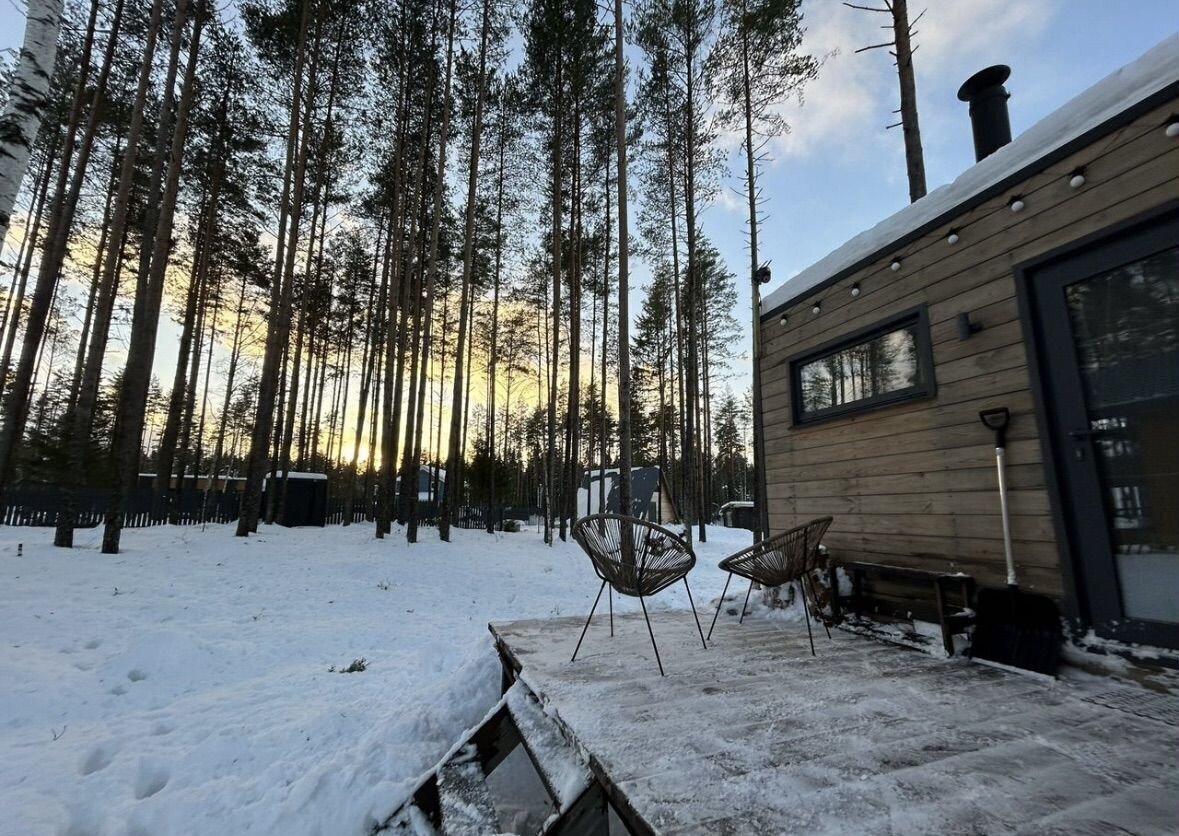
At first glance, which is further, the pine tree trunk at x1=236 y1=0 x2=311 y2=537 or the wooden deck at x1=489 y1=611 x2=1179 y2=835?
the pine tree trunk at x1=236 y1=0 x2=311 y2=537

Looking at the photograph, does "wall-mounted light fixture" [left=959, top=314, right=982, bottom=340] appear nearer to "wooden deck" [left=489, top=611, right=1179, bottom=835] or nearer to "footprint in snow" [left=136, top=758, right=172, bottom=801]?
"wooden deck" [left=489, top=611, right=1179, bottom=835]

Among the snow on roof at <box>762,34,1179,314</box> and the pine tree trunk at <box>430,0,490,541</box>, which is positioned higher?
the pine tree trunk at <box>430,0,490,541</box>

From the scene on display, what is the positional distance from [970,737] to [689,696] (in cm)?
87

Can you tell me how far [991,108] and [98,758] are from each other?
6008 mm

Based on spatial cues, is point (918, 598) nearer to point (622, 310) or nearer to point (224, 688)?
point (224, 688)

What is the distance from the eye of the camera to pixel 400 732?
2.31m

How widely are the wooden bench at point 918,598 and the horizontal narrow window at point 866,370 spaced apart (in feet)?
3.21

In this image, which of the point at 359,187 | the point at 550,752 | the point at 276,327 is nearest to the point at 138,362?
the point at 276,327

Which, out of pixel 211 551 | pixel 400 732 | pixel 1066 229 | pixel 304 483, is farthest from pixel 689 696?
pixel 304 483

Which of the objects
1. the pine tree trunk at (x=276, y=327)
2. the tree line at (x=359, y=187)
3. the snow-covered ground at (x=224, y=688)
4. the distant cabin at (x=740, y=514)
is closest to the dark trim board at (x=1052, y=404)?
A: the snow-covered ground at (x=224, y=688)

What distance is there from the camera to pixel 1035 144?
2.25 m

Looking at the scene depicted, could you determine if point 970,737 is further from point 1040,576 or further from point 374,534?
point 374,534

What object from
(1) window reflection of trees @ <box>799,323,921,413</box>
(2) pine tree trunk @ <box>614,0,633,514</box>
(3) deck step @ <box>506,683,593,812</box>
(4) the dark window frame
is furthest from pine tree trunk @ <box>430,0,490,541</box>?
(3) deck step @ <box>506,683,593,812</box>

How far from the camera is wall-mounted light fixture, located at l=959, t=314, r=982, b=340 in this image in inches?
97.2
